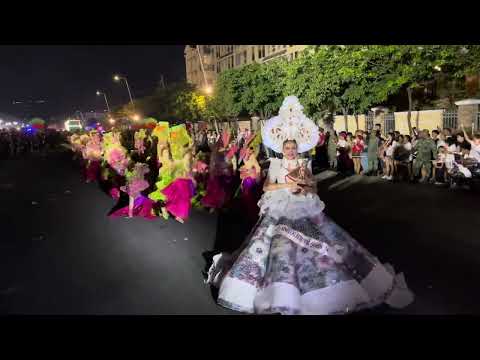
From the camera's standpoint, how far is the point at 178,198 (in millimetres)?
10008

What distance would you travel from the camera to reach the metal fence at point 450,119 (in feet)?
65.6

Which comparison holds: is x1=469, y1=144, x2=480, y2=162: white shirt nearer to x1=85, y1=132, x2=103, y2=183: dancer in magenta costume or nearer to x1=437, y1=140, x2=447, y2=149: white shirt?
x1=437, y1=140, x2=447, y2=149: white shirt

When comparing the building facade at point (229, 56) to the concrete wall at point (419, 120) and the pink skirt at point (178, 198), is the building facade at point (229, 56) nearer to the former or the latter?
the concrete wall at point (419, 120)

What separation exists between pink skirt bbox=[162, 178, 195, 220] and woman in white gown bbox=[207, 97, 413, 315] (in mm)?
4957

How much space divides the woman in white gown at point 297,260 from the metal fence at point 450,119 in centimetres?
1712

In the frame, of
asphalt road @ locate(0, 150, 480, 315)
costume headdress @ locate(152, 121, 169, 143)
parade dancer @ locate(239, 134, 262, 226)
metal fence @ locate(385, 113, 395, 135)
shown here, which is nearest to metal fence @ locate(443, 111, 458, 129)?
metal fence @ locate(385, 113, 395, 135)

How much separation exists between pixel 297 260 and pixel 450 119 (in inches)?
730

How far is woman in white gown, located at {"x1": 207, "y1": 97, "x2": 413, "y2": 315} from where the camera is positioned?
431cm

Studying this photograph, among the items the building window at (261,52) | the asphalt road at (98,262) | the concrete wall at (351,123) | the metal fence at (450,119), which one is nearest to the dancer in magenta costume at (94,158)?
the asphalt road at (98,262)

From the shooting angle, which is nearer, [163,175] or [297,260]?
[297,260]

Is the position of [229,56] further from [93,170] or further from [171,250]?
[171,250]

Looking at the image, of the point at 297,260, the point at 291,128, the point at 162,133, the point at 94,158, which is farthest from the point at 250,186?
the point at 94,158
